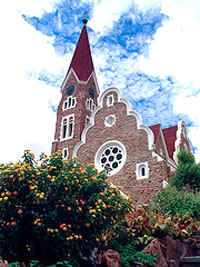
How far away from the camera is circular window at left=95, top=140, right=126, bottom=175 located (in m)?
20.2

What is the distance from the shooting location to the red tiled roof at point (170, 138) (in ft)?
79.2

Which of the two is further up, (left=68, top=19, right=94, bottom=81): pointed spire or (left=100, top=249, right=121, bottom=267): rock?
(left=68, top=19, right=94, bottom=81): pointed spire

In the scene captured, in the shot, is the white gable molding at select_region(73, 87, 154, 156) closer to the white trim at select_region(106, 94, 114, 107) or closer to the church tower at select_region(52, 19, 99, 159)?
the white trim at select_region(106, 94, 114, 107)

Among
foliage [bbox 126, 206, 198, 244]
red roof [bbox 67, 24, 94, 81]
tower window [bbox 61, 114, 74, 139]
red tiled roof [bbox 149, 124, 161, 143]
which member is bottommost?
foliage [bbox 126, 206, 198, 244]

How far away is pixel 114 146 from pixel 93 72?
11.5 metres

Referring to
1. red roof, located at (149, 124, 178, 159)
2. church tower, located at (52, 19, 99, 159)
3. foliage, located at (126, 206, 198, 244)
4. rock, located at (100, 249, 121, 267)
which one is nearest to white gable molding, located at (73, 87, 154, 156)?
church tower, located at (52, 19, 99, 159)

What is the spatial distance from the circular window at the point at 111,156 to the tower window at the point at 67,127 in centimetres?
508

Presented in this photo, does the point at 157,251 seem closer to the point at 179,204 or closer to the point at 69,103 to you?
the point at 179,204

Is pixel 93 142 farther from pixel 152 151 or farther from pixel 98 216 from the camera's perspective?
pixel 98 216

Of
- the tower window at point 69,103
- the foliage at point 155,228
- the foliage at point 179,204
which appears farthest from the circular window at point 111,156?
the foliage at point 155,228

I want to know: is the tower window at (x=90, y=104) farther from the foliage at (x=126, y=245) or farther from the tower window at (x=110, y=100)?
the foliage at (x=126, y=245)

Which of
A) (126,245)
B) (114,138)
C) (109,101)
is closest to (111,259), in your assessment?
(126,245)

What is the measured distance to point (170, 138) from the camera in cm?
2527

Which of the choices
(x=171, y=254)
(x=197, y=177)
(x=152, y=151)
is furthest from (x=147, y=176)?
(x=171, y=254)
